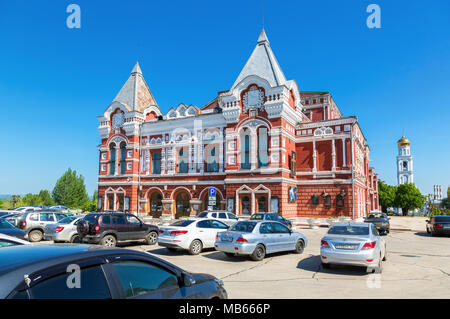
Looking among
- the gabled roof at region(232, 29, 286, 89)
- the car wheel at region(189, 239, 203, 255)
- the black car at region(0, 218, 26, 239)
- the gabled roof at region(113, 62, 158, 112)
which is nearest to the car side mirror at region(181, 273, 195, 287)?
the car wheel at region(189, 239, 203, 255)

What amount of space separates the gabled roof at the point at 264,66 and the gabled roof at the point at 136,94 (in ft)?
39.5

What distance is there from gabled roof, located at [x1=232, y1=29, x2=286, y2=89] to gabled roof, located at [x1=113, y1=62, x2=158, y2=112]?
39.5 ft

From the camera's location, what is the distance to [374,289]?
26.9 feet

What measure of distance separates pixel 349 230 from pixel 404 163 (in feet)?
322

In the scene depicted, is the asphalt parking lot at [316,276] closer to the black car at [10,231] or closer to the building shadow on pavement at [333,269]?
the building shadow on pavement at [333,269]

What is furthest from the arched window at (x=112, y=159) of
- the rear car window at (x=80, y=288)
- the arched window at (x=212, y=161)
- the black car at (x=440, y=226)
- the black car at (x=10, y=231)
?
the rear car window at (x=80, y=288)

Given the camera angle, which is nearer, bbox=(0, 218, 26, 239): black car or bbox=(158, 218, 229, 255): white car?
bbox=(158, 218, 229, 255): white car

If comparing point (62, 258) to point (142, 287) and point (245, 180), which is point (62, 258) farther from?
point (245, 180)

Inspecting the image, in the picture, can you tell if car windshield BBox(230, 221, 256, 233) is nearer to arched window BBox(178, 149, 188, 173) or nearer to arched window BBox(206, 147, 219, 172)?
arched window BBox(206, 147, 219, 172)

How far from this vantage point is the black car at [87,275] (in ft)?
9.36

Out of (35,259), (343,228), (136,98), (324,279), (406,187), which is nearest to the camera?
(35,259)

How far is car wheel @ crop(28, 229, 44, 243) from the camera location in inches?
709

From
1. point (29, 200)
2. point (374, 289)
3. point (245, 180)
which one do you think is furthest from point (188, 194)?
point (29, 200)
